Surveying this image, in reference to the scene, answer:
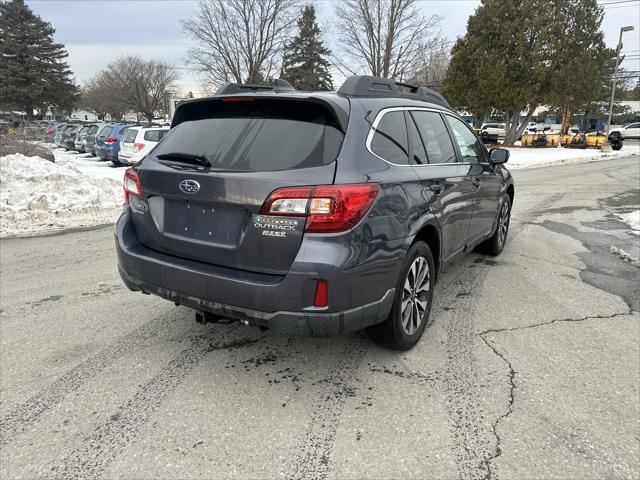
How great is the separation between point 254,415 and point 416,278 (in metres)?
1.46

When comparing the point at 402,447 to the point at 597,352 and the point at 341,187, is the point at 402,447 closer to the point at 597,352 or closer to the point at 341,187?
the point at 341,187

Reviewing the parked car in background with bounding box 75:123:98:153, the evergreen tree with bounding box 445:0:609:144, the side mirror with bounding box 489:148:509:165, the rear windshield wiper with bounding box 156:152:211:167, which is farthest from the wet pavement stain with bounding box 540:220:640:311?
the evergreen tree with bounding box 445:0:609:144

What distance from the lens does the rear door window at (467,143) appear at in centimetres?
442

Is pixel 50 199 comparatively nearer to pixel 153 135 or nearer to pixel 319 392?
pixel 319 392

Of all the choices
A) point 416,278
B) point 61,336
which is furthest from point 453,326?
point 61,336

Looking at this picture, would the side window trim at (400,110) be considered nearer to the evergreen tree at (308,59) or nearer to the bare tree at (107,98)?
the evergreen tree at (308,59)

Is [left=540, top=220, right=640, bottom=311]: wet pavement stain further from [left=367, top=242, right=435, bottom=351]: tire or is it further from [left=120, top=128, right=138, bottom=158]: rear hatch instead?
[left=120, top=128, right=138, bottom=158]: rear hatch

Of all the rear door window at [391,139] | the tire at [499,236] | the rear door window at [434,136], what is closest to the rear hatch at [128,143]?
the tire at [499,236]

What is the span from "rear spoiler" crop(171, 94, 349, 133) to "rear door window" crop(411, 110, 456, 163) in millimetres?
1026

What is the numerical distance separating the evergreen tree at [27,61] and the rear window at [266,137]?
63834 mm

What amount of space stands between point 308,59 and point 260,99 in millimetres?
46683

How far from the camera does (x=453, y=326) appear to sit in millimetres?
3832

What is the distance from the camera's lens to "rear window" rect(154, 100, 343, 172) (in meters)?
2.67

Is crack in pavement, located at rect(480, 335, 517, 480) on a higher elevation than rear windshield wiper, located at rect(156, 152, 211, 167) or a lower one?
lower
